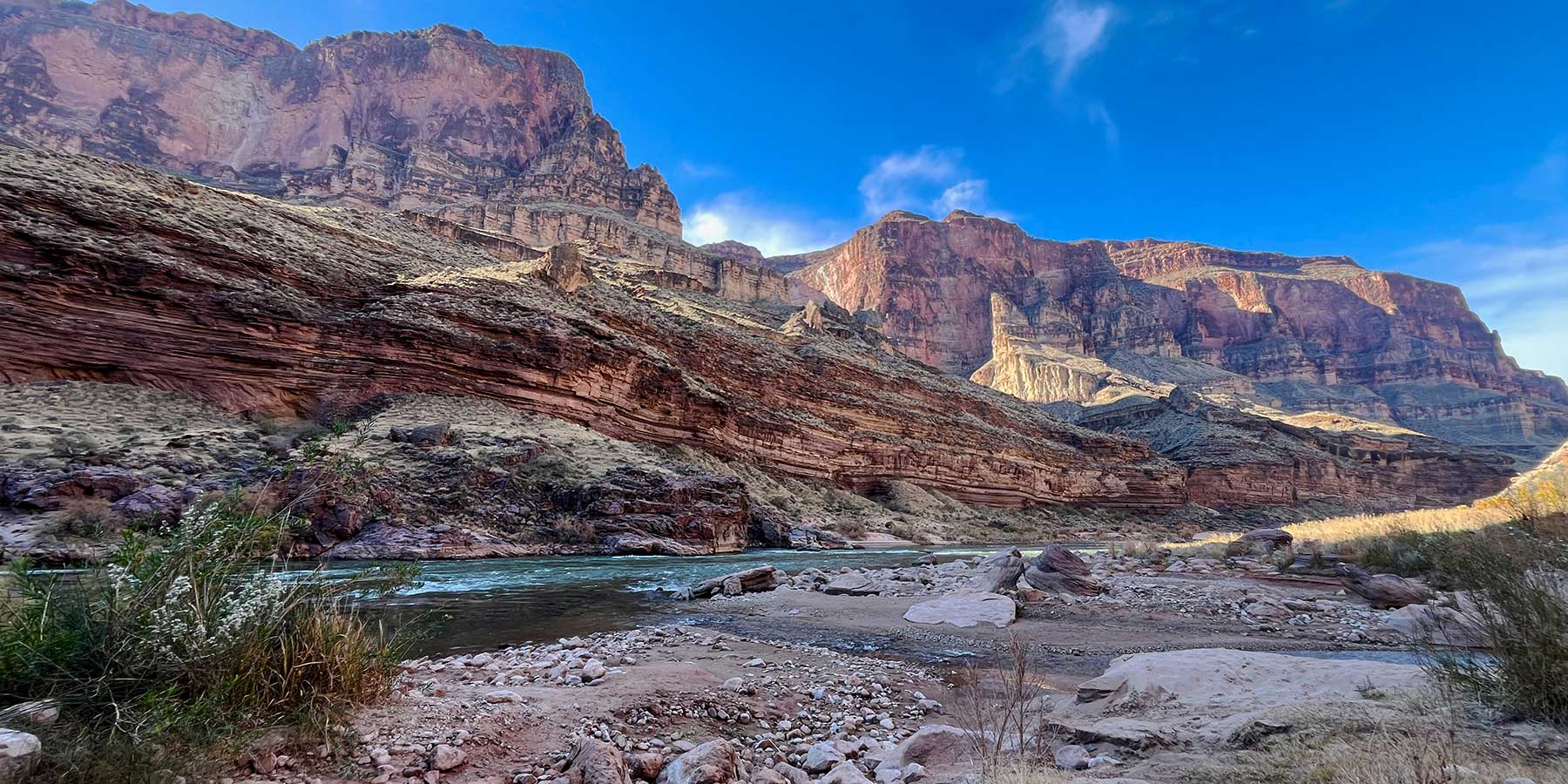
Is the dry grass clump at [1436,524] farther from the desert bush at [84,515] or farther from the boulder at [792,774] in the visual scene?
the desert bush at [84,515]

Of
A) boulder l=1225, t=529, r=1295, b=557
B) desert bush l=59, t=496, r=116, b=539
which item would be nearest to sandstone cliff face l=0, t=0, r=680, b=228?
desert bush l=59, t=496, r=116, b=539

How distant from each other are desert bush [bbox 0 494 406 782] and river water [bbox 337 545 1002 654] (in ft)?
2.42

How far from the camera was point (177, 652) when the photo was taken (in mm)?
2977

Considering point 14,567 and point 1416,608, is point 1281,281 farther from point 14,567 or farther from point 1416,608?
point 14,567

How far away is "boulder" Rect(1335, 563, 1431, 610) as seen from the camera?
8.73 meters

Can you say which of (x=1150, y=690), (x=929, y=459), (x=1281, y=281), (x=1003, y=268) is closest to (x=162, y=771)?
(x=1150, y=690)

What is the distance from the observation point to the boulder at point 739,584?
38.6 ft

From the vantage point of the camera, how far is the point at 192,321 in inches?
968

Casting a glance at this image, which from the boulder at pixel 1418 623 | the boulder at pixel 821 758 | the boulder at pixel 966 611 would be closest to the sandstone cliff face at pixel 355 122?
the boulder at pixel 966 611

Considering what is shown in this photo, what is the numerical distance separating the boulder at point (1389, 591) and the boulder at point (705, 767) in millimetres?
9957

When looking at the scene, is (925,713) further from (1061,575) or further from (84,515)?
(84,515)

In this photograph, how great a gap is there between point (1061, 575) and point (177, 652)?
1107cm

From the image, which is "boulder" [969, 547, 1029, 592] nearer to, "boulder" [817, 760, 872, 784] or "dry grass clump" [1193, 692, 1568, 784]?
"dry grass clump" [1193, 692, 1568, 784]

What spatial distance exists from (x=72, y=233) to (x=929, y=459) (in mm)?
47390
